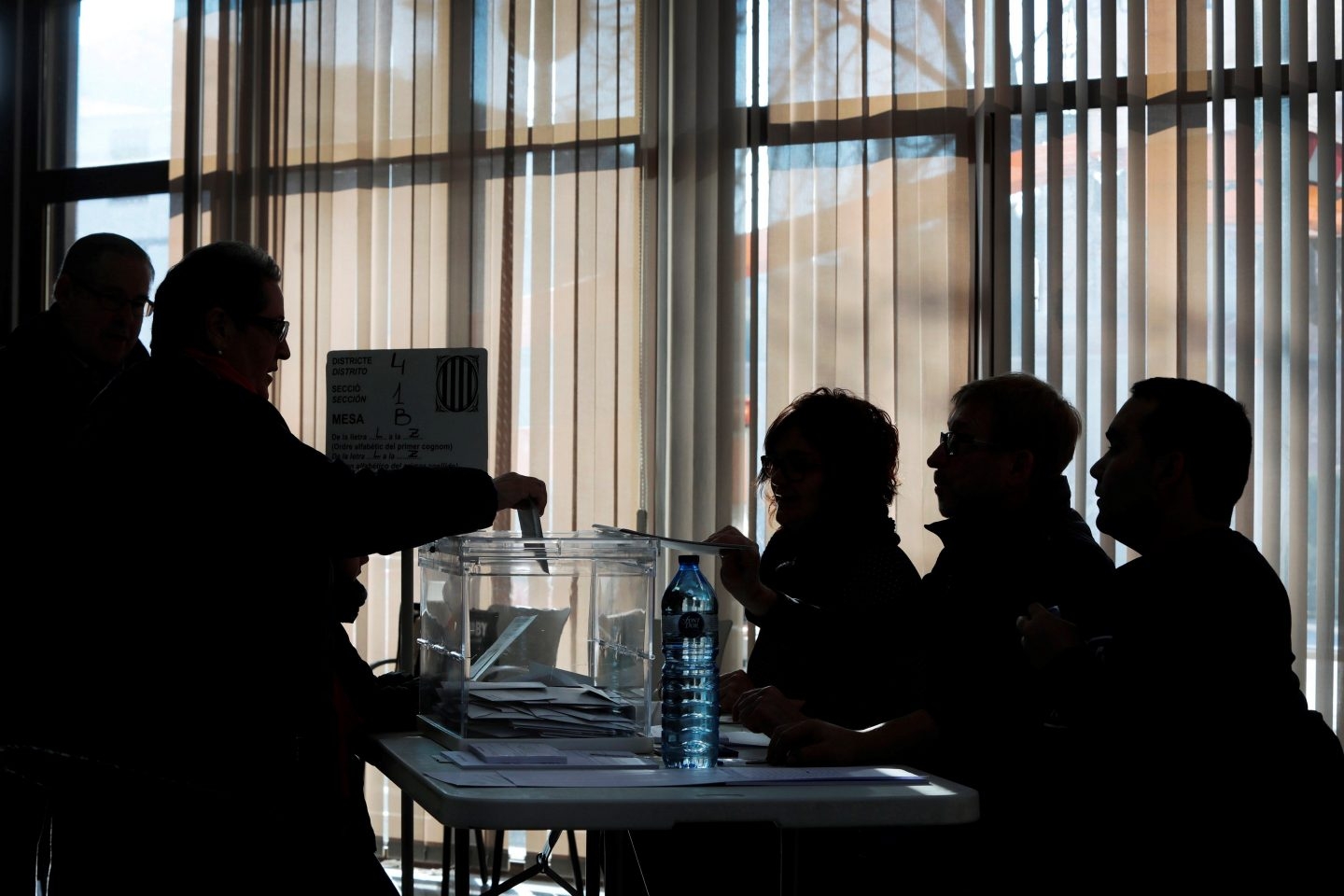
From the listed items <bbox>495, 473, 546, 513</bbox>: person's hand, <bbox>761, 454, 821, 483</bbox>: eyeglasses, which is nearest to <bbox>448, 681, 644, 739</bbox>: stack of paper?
<bbox>495, 473, 546, 513</bbox>: person's hand

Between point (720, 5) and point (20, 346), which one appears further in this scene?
point (720, 5)

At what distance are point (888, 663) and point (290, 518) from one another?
1.05 meters

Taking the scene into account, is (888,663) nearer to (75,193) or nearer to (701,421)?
(701,421)

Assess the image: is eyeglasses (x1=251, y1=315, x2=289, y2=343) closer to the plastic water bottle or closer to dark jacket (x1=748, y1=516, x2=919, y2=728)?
the plastic water bottle

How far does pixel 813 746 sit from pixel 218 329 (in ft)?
3.69

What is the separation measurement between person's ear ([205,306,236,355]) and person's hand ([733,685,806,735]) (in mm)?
1019

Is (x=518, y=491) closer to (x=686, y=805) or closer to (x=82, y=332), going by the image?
(x=686, y=805)

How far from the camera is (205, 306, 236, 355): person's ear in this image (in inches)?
80.4

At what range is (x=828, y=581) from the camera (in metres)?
2.38

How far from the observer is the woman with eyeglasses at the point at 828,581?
2266 millimetres

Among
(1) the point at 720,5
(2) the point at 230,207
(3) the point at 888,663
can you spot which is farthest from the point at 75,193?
(3) the point at 888,663

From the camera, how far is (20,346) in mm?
3039

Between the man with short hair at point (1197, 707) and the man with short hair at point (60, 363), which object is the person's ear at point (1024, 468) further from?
the man with short hair at point (60, 363)

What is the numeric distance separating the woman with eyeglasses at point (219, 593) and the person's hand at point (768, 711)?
21.7 inches
